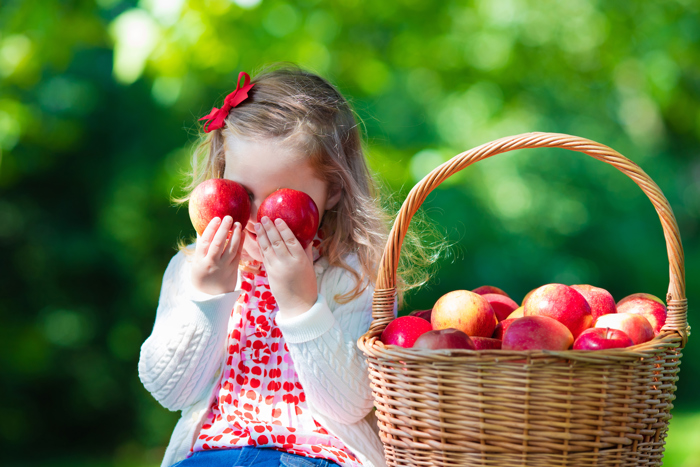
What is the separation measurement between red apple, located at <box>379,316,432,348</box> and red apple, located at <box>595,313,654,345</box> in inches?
16.2

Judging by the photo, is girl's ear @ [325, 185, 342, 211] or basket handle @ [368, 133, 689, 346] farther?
girl's ear @ [325, 185, 342, 211]

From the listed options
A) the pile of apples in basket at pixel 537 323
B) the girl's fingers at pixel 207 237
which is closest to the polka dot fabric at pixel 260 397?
the girl's fingers at pixel 207 237

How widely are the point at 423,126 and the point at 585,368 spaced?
9.85 ft

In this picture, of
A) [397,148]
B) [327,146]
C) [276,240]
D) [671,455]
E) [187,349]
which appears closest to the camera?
[276,240]

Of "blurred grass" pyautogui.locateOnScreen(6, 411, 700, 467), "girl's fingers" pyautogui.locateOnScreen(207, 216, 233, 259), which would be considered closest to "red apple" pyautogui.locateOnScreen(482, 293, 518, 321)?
"girl's fingers" pyautogui.locateOnScreen(207, 216, 233, 259)

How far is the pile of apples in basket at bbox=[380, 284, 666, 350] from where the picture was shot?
1.21 m

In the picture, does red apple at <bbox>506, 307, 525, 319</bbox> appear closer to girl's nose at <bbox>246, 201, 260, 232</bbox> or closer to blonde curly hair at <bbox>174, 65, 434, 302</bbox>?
blonde curly hair at <bbox>174, 65, 434, 302</bbox>

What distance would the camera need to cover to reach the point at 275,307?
173 cm

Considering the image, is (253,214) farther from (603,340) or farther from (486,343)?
(603,340)

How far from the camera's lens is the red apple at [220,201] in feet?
4.97

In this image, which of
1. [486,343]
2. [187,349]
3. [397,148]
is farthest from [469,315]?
[397,148]

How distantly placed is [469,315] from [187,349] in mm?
717

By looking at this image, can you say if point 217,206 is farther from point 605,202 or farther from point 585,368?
point 605,202

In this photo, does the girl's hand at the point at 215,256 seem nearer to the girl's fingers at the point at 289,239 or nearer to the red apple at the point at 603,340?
the girl's fingers at the point at 289,239
